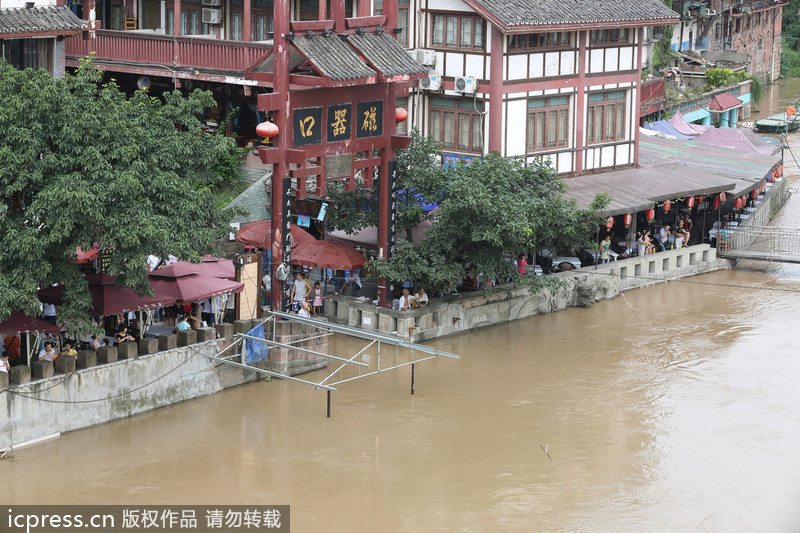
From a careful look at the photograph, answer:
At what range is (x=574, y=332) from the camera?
103 feet

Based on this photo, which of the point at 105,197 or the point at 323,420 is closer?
the point at 105,197

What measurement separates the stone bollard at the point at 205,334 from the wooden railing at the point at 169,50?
33.5ft

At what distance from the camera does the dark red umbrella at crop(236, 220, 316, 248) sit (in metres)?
31.5

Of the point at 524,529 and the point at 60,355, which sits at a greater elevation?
the point at 60,355

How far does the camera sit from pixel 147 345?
24.1 meters

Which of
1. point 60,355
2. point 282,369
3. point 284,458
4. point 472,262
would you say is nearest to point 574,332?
point 472,262

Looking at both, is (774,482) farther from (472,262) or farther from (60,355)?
(60,355)

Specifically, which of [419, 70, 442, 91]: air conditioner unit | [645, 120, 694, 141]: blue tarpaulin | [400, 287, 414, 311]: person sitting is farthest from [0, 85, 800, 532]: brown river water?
[645, 120, 694, 141]: blue tarpaulin

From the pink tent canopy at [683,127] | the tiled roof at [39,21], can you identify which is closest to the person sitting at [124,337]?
the tiled roof at [39,21]

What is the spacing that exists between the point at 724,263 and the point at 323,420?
18735 mm

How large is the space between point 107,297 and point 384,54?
8.62 m

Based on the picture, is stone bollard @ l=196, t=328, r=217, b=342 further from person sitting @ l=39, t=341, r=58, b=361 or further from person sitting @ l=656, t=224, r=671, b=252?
person sitting @ l=656, t=224, r=671, b=252

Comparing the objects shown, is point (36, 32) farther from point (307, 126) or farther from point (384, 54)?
point (384, 54)

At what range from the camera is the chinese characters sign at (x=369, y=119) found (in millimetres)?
28375
